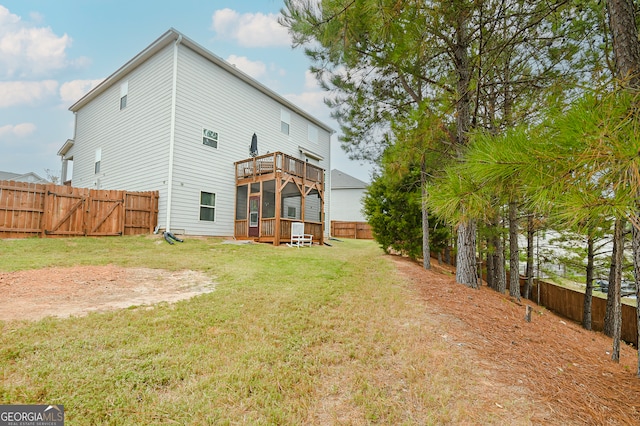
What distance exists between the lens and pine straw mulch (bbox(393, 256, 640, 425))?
6.85 feet

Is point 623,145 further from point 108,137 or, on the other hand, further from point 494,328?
point 108,137

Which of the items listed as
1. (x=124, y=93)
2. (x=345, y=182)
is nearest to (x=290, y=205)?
(x=124, y=93)

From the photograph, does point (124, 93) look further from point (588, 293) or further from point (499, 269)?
point (588, 293)

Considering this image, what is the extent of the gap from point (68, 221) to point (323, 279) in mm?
9546

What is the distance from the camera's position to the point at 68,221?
976 centimetres

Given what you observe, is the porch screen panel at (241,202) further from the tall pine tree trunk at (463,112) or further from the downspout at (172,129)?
the tall pine tree trunk at (463,112)

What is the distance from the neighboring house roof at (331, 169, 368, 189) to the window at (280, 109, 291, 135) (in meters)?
14.5

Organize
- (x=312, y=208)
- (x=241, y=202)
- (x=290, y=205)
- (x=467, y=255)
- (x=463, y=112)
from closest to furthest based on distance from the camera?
(x=463, y=112)
(x=467, y=255)
(x=241, y=202)
(x=290, y=205)
(x=312, y=208)

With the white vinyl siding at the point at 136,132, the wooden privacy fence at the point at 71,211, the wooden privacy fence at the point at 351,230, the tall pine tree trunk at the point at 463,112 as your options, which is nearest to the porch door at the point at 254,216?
the white vinyl siding at the point at 136,132

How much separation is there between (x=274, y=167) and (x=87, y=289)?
8.12 m

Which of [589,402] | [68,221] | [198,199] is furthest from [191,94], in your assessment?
[589,402]

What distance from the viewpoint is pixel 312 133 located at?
1836cm

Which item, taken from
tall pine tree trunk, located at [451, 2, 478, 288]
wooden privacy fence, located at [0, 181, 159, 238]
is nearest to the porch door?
wooden privacy fence, located at [0, 181, 159, 238]

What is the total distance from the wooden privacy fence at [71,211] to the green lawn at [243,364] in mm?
8286
